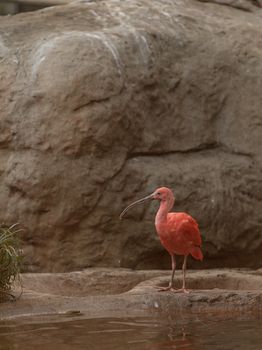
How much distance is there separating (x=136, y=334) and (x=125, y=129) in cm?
345

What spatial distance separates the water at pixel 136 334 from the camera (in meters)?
6.83

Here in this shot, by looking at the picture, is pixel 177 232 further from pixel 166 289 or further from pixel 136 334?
pixel 136 334

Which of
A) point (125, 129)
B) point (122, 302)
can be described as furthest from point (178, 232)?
point (125, 129)

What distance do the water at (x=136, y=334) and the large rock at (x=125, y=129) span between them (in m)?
2.41

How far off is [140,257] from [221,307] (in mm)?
2333

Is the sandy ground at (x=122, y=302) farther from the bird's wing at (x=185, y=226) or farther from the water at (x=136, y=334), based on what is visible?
the bird's wing at (x=185, y=226)

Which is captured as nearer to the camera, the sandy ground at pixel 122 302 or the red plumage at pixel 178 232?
the sandy ground at pixel 122 302

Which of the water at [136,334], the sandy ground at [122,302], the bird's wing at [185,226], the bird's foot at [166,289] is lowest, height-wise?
the bird's foot at [166,289]

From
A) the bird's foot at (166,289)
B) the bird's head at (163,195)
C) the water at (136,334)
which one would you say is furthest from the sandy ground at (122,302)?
the bird's head at (163,195)

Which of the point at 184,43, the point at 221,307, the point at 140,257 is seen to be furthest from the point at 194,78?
the point at 221,307

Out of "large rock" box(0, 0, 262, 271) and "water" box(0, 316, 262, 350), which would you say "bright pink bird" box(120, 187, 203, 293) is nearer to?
"water" box(0, 316, 262, 350)

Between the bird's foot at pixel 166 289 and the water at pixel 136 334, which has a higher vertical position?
Result: the water at pixel 136 334

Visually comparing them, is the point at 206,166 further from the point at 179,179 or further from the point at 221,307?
the point at 221,307

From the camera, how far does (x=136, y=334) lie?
284 inches
